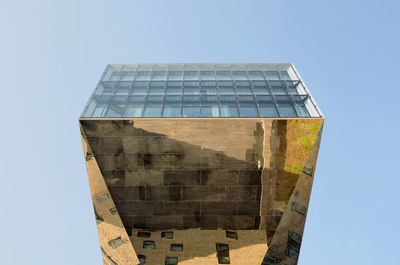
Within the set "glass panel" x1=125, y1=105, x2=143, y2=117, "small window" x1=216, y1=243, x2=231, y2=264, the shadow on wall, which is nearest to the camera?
the shadow on wall

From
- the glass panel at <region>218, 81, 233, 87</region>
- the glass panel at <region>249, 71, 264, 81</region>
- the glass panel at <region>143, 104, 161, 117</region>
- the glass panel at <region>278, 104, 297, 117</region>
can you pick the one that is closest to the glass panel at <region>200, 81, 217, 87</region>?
the glass panel at <region>218, 81, 233, 87</region>

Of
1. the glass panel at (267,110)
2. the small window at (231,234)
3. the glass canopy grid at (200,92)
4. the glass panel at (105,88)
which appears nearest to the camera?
the glass panel at (267,110)

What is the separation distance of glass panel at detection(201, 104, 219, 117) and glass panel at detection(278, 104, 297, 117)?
5186mm

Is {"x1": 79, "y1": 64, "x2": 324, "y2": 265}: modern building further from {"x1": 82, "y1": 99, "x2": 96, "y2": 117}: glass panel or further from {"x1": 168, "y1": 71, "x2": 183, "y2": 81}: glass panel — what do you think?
{"x1": 168, "y1": 71, "x2": 183, "y2": 81}: glass panel

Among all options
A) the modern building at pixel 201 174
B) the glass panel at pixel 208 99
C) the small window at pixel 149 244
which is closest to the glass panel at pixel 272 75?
the modern building at pixel 201 174

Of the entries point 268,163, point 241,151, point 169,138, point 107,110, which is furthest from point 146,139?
point 268,163

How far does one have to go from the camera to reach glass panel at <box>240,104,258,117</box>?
27763mm

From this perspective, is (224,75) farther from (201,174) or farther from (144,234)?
(144,234)

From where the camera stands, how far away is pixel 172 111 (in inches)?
1133

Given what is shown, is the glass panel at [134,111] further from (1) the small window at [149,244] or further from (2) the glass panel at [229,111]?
(1) the small window at [149,244]

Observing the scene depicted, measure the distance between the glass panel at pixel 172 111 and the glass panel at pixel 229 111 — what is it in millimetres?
3623

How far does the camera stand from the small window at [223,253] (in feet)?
90.0

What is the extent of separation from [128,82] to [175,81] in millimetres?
4651

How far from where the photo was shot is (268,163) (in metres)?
27.5
